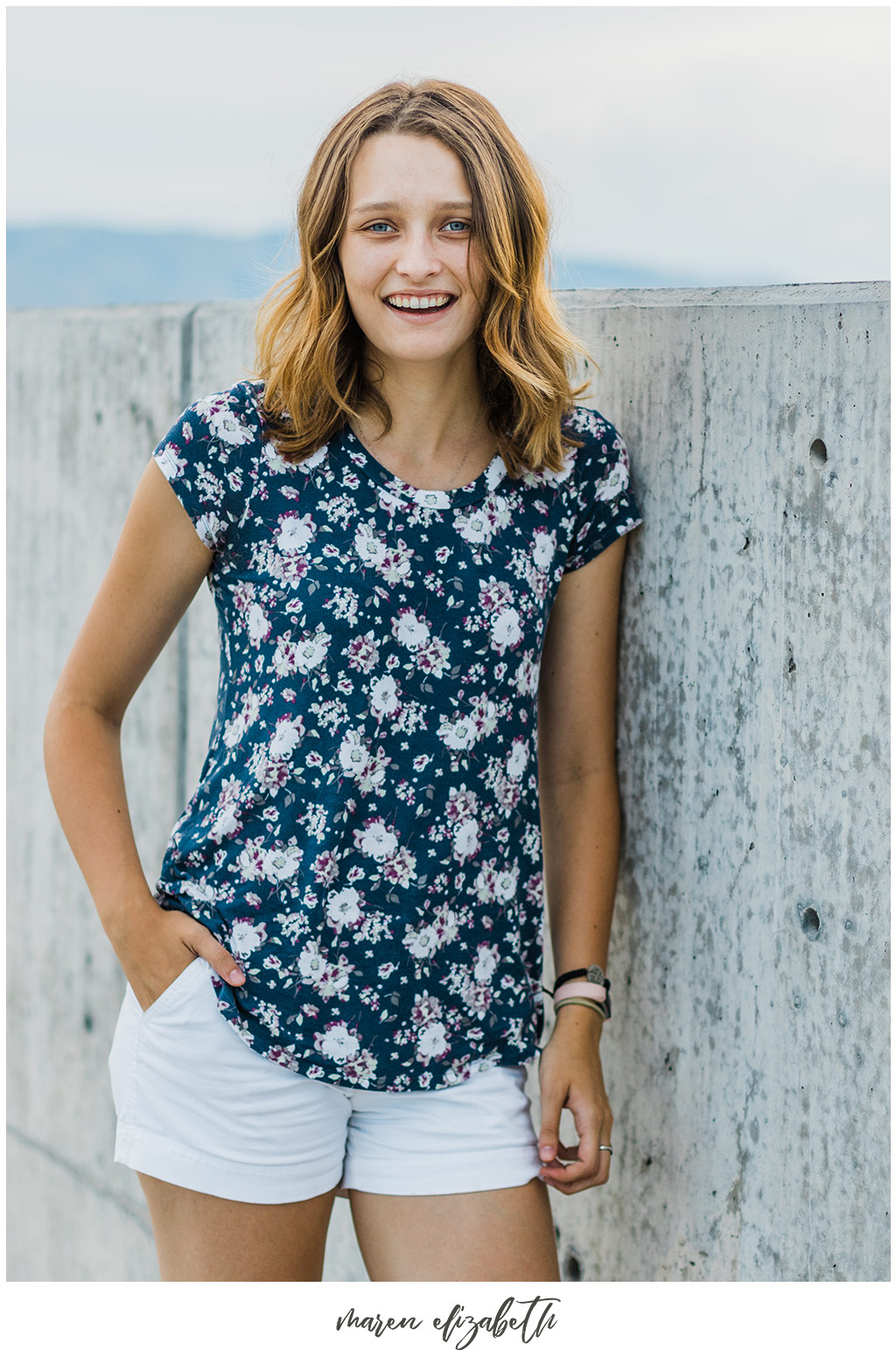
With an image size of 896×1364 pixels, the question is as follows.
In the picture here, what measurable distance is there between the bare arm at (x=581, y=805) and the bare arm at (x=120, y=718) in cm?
52

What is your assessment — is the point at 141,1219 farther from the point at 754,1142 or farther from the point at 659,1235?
the point at 754,1142

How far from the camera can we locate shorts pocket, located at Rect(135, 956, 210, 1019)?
166cm

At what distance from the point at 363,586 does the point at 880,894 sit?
740mm

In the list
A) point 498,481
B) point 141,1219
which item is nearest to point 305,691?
point 498,481

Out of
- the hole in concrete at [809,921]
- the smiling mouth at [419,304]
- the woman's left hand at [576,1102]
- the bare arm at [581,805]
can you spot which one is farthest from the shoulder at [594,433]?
the woman's left hand at [576,1102]

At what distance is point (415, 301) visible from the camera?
1.63 metres

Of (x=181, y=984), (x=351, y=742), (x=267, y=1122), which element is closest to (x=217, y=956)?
(x=181, y=984)

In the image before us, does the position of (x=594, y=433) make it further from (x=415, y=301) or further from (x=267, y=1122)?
(x=267, y=1122)

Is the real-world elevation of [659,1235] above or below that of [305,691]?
below

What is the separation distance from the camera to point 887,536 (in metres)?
1.52

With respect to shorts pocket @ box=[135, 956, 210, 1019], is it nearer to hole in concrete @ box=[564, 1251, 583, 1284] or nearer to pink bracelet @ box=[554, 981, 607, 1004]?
pink bracelet @ box=[554, 981, 607, 1004]

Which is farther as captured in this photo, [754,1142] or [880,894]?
[754,1142]

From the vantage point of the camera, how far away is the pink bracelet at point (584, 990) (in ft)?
6.08

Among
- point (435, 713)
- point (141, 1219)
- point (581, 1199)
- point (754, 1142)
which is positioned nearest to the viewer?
point (435, 713)
